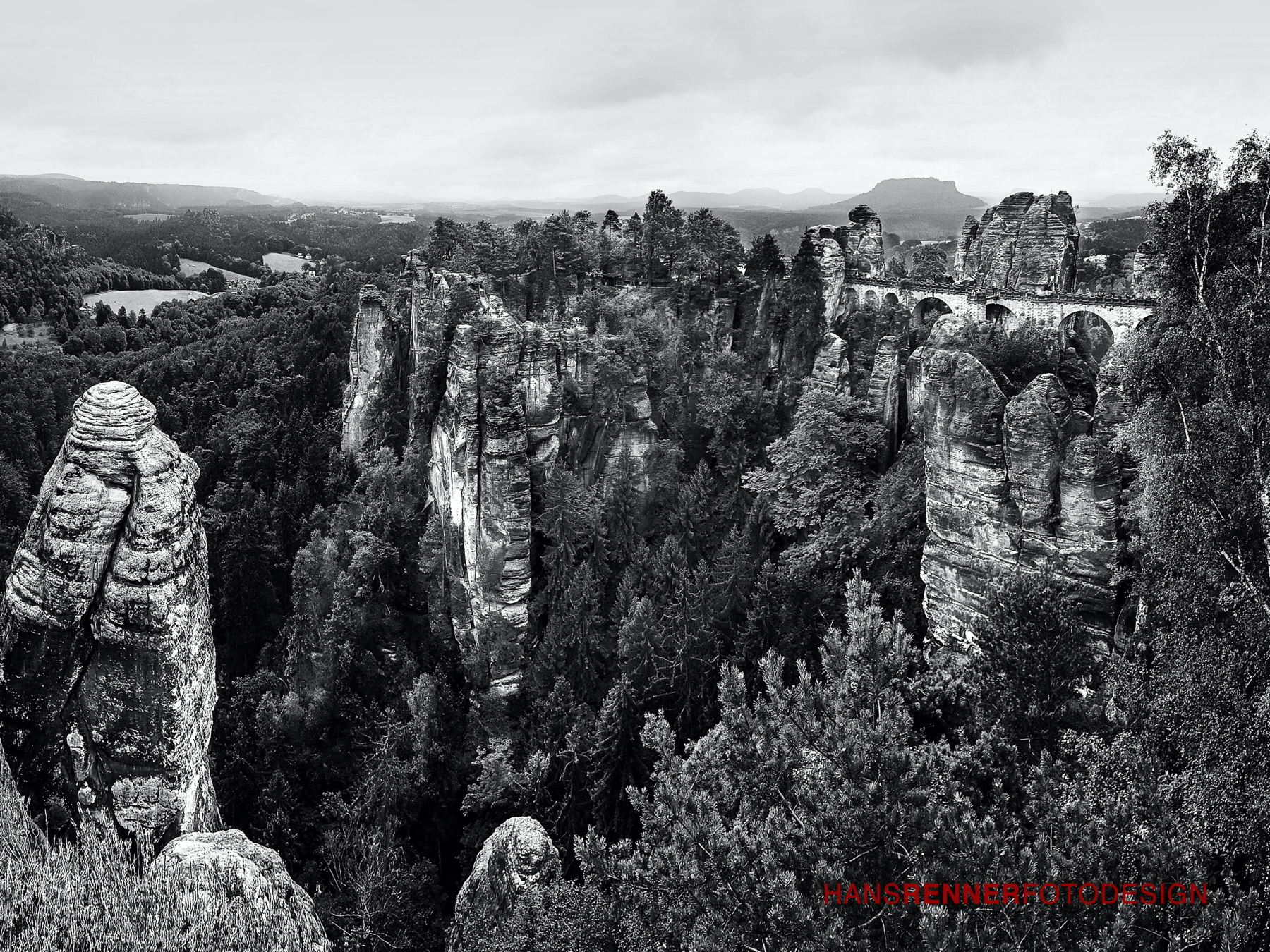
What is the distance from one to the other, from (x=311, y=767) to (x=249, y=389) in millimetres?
51738

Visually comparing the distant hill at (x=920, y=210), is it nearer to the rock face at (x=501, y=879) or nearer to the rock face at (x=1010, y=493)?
the rock face at (x=1010, y=493)

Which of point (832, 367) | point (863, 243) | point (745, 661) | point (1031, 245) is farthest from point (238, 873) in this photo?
point (863, 243)

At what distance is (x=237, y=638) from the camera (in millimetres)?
49969

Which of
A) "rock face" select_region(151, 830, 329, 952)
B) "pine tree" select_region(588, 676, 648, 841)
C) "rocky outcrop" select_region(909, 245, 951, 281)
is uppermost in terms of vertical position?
"rocky outcrop" select_region(909, 245, 951, 281)

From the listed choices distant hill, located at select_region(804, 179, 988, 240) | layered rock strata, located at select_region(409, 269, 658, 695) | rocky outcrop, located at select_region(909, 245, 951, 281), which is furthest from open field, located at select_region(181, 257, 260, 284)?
layered rock strata, located at select_region(409, 269, 658, 695)

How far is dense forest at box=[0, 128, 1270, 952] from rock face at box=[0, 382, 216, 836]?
848 centimetres

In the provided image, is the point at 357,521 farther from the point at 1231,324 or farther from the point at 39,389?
the point at 39,389

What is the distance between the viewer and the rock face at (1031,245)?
151 ft

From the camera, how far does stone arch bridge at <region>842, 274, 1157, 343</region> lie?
39812mm

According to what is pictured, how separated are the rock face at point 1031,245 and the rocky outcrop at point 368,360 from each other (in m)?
36.8

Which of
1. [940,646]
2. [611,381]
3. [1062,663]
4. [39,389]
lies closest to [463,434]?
[611,381]

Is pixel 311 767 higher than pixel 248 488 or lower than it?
lower

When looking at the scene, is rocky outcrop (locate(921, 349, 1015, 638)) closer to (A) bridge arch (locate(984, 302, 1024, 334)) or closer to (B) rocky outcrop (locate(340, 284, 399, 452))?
(A) bridge arch (locate(984, 302, 1024, 334))

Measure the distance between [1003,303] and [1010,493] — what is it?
2148 centimetres
